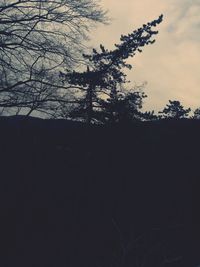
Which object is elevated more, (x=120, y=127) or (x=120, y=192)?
(x=120, y=127)

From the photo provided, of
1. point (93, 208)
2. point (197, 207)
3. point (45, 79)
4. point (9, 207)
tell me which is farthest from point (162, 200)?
point (45, 79)

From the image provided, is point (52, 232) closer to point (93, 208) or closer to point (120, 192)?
point (93, 208)

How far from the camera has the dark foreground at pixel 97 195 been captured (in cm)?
829

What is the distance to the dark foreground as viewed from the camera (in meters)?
8.29

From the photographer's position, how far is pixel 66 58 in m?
12.1

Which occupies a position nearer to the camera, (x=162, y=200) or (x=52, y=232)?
(x=52, y=232)

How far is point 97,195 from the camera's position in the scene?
8766 millimetres

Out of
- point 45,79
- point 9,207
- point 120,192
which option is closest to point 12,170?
point 9,207

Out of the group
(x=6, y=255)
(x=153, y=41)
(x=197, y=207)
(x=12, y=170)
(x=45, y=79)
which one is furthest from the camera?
(x=153, y=41)

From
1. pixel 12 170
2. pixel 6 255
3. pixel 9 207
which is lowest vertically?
pixel 6 255

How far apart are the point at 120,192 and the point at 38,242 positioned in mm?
2001

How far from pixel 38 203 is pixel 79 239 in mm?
1120

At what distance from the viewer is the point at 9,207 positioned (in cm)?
820

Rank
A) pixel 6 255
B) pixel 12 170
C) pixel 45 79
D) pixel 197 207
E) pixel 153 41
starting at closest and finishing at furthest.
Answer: pixel 6 255, pixel 12 170, pixel 197 207, pixel 45 79, pixel 153 41
